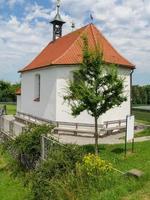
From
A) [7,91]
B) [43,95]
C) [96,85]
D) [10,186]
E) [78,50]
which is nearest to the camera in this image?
[10,186]

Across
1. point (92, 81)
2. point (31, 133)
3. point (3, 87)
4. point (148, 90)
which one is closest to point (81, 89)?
point (92, 81)

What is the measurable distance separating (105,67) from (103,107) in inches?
68.2

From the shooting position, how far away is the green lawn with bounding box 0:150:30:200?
10.8 m

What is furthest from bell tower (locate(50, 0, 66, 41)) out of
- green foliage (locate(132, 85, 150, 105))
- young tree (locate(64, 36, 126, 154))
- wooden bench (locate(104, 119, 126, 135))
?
green foliage (locate(132, 85, 150, 105))

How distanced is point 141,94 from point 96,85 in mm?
62871

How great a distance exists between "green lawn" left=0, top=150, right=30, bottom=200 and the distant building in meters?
12.7

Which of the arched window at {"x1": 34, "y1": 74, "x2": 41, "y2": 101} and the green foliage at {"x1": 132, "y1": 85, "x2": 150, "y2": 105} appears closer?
the arched window at {"x1": 34, "y1": 74, "x2": 41, "y2": 101}

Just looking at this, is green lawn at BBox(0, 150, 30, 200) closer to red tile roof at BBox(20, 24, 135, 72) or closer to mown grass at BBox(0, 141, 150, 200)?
mown grass at BBox(0, 141, 150, 200)

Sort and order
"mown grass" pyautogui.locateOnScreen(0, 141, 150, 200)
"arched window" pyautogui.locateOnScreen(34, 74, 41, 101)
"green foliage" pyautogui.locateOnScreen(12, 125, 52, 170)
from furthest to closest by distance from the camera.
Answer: "arched window" pyautogui.locateOnScreen(34, 74, 41, 101), "green foliage" pyautogui.locateOnScreen(12, 125, 52, 170), "mown grass" pyautogui.locateOnScreen(0, 141, 150, 200)

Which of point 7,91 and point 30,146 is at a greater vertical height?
point 7,91

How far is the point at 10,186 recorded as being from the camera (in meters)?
12.0

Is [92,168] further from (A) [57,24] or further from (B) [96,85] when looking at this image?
(A) [57,24]

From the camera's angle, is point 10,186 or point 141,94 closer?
point 10,186

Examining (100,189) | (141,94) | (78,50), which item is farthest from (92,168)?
(141,94)
